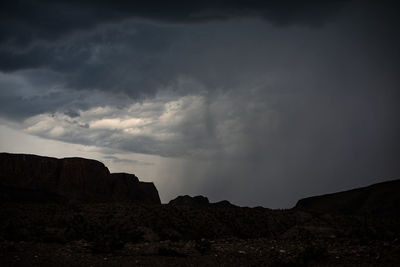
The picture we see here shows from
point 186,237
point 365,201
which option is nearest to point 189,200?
point 365,201

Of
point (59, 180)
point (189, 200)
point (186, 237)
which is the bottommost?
point (186, 237)

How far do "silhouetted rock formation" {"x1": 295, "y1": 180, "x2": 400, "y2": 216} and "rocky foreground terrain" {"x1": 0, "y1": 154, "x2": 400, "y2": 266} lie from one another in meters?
15.7

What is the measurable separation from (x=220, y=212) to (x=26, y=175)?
4658cm

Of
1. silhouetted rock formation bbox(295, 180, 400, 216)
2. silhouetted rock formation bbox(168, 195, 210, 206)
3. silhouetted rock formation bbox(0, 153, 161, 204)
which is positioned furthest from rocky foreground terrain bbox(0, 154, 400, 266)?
silhouetted rock formation bbox(168, 195, 210, 206)

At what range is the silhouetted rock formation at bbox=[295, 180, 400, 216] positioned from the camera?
43.5m

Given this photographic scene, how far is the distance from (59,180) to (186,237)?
1904 inches

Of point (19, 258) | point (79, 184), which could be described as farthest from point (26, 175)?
point (19, 258)

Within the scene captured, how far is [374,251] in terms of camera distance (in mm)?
16188

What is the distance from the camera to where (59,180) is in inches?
2635

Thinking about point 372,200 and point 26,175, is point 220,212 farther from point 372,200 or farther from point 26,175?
point 26,175

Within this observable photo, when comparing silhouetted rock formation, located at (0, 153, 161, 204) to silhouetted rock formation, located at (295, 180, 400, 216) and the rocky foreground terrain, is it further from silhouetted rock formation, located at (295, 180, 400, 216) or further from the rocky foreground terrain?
the rocky foreground terrain

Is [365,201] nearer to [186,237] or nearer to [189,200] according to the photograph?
[186,237]

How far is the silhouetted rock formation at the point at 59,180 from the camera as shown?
201 ft

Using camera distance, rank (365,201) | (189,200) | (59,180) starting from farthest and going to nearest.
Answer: (189,200), (59,180), (365,201)
